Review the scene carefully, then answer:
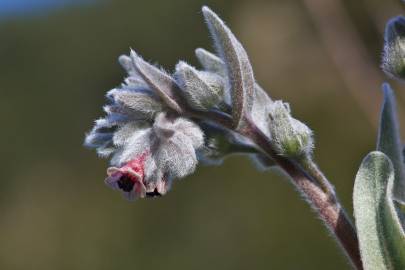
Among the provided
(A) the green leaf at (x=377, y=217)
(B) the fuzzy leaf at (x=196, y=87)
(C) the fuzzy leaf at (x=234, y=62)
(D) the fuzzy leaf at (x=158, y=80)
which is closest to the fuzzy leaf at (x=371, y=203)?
(A) the green leaf at (x=377, y=217)

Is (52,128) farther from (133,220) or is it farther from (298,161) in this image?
(298,161)

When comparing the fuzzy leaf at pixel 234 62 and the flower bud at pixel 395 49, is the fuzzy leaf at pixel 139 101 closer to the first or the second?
the fuzzy leaf at pixel 234 62

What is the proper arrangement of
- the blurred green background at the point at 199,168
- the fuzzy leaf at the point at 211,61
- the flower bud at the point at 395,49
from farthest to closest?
the blurred green background at the point at 199,168
the fuzzy leaf at the point at 211,61
the flower bud at the point at 395,49

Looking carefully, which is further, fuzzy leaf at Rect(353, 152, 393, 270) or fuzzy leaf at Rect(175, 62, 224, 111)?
fuzzy leaf at Rect(175, 62, 224, 111)

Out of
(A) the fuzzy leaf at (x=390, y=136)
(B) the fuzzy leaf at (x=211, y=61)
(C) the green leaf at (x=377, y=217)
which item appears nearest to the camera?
(C) the green leaf at (x=377, y=217)

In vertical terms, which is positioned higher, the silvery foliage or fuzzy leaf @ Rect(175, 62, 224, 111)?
fuzzy leaf @ Rect(175, 62, 224, 111)

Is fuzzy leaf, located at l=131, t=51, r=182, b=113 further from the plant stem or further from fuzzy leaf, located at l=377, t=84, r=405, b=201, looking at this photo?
fuzzy leaf, located at l=377, t=84, r=405, b=201

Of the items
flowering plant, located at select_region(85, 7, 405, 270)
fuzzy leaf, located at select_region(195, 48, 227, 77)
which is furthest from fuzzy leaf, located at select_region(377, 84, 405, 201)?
fuzzy leaf, located at select_region(195, 48, 227, 77)
